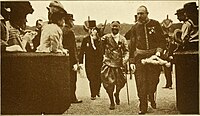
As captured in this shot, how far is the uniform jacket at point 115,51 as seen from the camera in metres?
1.96

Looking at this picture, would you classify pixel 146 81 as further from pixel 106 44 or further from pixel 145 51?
pixel 106 44

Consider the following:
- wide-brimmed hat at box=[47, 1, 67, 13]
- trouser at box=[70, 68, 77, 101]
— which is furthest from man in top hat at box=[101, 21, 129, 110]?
wide-brimmed hat at box=[47, 1, 67, 13]

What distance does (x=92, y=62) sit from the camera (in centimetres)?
196

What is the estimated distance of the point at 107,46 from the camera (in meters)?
1.97

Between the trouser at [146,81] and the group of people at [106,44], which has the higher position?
the group of people at [106,44]

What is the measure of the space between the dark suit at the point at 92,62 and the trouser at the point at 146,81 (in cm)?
20

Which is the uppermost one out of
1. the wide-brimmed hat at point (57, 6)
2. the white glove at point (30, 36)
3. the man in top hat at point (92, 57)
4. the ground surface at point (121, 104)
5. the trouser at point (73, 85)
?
the wide-brimmed hat at point (57, 6)

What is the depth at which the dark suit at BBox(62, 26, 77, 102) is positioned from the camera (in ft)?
6.39

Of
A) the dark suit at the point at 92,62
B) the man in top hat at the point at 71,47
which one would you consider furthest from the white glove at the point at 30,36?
the dark suit at the point at 92,62

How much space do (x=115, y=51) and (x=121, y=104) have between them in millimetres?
275

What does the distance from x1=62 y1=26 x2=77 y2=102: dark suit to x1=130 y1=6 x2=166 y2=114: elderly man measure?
294 mm

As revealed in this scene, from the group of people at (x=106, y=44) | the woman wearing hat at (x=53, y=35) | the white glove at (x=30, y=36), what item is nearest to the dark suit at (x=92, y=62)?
the group of people at (x=106, y=44)

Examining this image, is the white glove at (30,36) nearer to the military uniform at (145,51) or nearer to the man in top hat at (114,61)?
the man in top hat at (114,61)

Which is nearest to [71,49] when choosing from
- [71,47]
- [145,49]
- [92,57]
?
[71,47]
